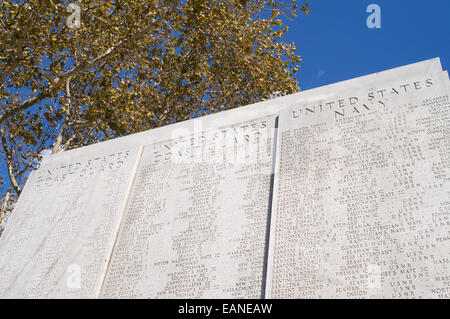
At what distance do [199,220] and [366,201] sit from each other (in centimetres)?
230

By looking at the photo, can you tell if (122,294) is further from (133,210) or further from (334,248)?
(334,248)

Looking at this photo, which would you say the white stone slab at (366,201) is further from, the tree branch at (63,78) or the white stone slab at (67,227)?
the tree branch at (63,78)

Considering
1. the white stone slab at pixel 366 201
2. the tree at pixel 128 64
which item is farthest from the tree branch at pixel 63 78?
the white stone slab at pixel 366 201

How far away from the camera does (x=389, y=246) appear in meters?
4.73

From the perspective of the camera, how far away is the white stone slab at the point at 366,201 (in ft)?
14.9

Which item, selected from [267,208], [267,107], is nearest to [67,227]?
[267,208]

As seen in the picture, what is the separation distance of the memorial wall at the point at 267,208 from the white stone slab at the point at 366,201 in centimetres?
2

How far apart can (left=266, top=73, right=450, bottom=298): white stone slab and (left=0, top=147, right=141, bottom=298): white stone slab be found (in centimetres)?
271

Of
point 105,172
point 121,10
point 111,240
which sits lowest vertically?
point 111,240

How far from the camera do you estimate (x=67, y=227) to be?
7.12 meters

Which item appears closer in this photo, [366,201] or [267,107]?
[366,201]

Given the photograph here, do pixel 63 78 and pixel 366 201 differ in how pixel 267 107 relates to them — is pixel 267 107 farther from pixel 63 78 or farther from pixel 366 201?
pixel 63 78
